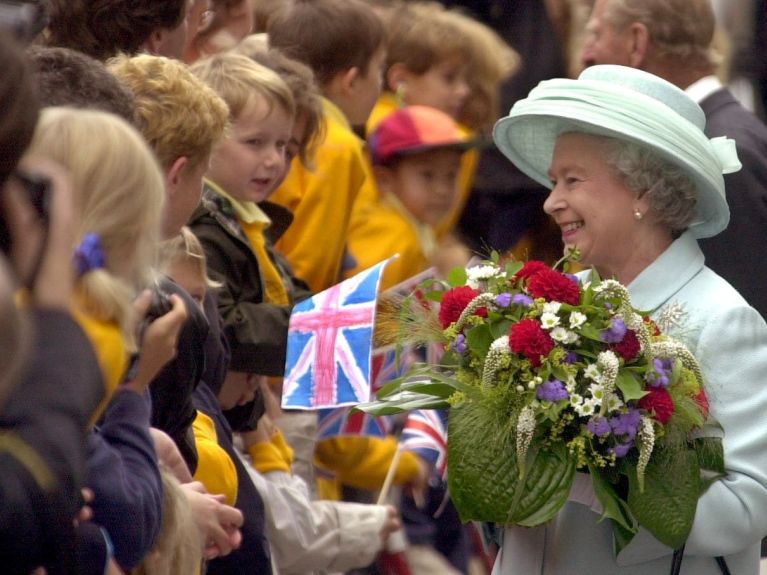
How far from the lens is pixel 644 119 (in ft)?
13.0

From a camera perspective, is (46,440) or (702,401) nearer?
(46,440)

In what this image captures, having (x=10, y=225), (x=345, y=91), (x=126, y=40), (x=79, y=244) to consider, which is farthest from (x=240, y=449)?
(x=10, y=225)

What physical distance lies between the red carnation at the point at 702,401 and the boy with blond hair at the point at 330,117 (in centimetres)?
229

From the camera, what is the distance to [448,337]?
3668 millimetres

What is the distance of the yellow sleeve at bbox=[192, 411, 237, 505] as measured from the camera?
13.8 feet

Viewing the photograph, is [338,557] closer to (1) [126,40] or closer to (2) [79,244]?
(1) [126,40]

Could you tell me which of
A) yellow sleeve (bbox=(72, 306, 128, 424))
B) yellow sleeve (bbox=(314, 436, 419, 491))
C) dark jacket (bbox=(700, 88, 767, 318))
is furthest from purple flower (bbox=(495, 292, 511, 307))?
yellow sleeve (bbox=(314, 436, 419, 491))

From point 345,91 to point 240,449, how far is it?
1779 millimetres

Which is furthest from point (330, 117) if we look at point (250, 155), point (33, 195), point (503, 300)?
point (33, 195)

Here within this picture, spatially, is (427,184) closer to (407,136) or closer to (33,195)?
(407,136)

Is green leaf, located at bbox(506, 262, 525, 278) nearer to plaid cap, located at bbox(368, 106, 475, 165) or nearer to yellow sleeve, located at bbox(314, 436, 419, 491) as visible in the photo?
yellow sleeve, located at bbox(314, 436, 419, 491)

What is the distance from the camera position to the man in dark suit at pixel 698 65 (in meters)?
5.53

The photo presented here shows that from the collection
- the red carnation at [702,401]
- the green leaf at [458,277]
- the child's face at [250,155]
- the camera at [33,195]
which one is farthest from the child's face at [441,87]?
the camera at [33,195]

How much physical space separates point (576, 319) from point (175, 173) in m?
1.09
